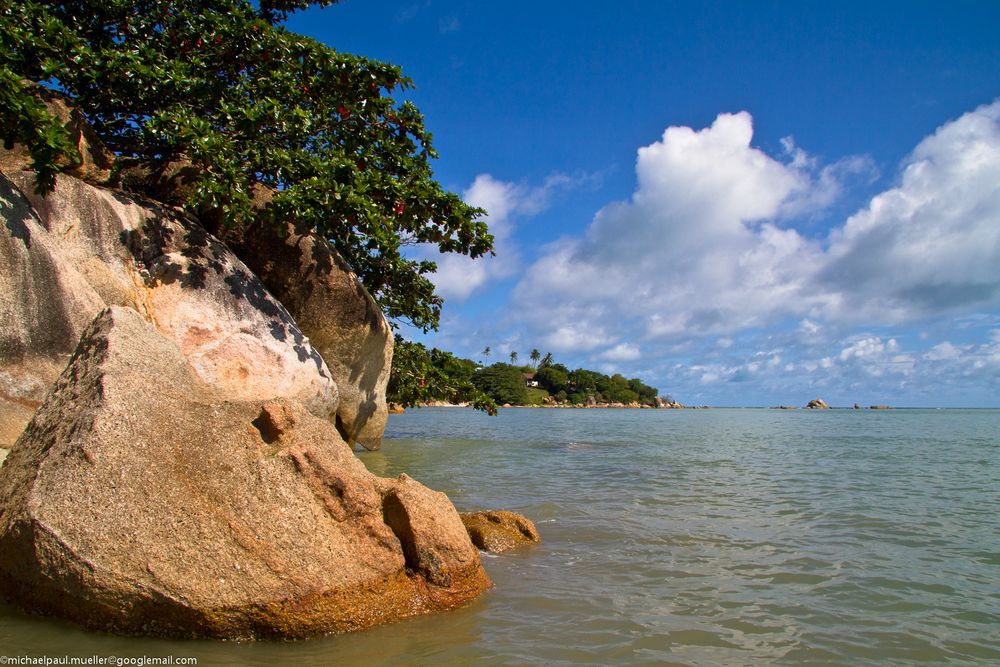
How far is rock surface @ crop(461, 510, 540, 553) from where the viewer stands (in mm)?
7348

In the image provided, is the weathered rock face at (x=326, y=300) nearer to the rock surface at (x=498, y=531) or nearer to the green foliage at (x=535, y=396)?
the rock surface at (x=498, y=531)

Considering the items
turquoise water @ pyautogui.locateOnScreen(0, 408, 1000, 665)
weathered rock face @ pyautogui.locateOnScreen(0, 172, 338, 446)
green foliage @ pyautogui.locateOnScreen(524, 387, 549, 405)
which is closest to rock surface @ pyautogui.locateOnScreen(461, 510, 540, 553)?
turquoise water @ pyautogui.locateOnScreen(0, 408, 1000, 665)

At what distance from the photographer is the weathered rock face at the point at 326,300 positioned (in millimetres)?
10711

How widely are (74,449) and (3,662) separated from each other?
4.24 feet

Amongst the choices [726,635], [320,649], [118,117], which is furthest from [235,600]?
[118,117]

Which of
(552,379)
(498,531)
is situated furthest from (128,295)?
(552,379)

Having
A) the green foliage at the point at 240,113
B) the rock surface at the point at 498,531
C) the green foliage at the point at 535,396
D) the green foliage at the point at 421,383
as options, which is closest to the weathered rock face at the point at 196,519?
the rock surface at the point at 498,531

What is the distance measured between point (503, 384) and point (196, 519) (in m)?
104

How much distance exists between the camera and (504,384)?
356 ft

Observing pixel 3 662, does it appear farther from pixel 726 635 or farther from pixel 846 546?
pixel 846 546

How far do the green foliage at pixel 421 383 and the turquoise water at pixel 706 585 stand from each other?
224 centimetres

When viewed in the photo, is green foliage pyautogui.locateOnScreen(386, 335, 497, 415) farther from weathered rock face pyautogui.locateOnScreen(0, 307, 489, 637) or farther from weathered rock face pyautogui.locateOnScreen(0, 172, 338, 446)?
weathered rock face pyautogui.locateOnScreen(0, 307, 489, 637)

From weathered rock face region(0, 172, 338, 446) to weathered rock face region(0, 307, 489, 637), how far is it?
6.48ft

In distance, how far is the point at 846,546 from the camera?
7773 millimetres
